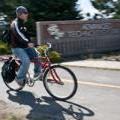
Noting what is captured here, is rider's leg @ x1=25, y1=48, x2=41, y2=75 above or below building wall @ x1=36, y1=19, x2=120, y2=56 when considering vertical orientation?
above

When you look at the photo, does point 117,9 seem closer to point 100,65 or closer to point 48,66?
point 100,65

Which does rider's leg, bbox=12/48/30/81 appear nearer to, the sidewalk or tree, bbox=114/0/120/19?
the sidewalk

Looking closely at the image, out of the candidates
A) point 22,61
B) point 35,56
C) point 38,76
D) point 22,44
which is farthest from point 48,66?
point 22,44

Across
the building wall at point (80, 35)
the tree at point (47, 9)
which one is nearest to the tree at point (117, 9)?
the tree at point (47, 9)

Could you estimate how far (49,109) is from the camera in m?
8.34

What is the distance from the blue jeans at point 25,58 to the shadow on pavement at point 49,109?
488 millimetres

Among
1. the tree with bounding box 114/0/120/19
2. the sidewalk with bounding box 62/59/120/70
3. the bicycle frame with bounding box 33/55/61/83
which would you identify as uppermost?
the bicycle frame with bounding box 33/55/61/83

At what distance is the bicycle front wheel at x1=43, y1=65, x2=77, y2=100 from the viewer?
8.99 metres

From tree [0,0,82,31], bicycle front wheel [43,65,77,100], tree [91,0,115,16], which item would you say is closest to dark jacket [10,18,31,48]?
bicycle front wheel [43,65,77,100]

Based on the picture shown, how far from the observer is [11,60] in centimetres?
988

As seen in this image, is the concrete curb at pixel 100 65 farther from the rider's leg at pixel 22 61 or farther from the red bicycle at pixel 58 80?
the red bicycle at pixel 58 80

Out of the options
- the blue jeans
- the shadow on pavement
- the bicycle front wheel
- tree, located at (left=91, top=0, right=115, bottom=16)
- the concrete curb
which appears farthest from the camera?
tree, located at (left=91, top=0, right=115, bottom=16)

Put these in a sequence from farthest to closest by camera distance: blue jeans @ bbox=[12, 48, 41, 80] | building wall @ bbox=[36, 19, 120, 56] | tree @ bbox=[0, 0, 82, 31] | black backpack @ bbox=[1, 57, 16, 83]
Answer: tree @ bbox=[0, 0, 82, 31]
building wall @ bbox=[36, 19, 120, 56]
black backpack @ bbox=[1, 57, 16, 83]
blue jeans @ bbox=[12, 48, 41, 80]

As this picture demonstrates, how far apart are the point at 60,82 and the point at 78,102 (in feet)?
2.11
